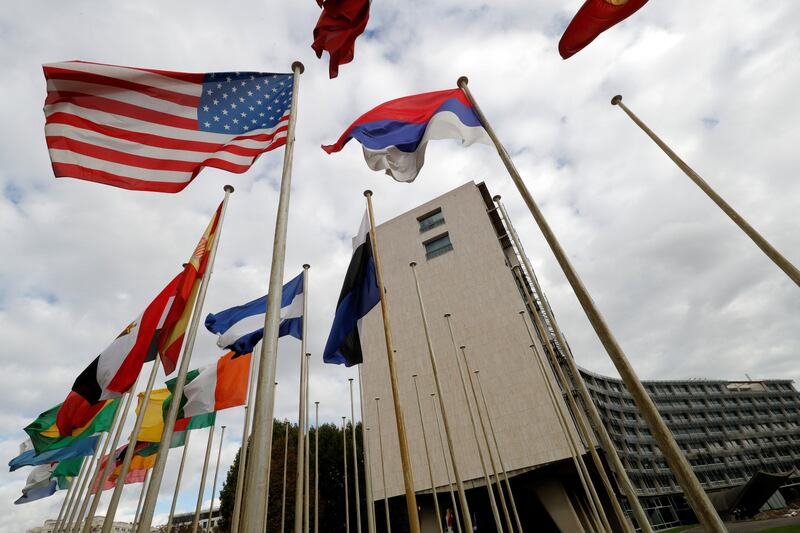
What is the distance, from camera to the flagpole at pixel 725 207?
6655mm

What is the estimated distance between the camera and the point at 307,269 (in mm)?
11398

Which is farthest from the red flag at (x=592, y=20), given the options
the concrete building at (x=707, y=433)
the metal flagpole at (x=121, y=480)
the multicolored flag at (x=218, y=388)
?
the concrete building at (x=707, y=433)

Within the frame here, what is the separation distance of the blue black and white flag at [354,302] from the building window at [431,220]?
28.3 m

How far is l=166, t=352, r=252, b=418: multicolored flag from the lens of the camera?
12641mm

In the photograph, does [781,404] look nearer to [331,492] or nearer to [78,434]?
[331,492]

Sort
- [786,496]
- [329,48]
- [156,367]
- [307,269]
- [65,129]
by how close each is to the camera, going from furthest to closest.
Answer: [786,496] → [307,269] → [156,367] → [329,48] → [65,129]

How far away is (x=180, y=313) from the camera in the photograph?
30.6 feet

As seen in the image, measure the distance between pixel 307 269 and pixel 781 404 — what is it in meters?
131

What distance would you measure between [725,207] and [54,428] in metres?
22.4

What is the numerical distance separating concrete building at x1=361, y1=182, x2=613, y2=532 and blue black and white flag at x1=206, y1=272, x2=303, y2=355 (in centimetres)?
1446

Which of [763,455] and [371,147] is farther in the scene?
[763,455]

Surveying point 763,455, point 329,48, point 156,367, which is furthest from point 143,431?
point 763,455

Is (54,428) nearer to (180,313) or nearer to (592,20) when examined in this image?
(180,313)

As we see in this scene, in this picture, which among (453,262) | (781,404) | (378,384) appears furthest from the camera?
(781,404)
